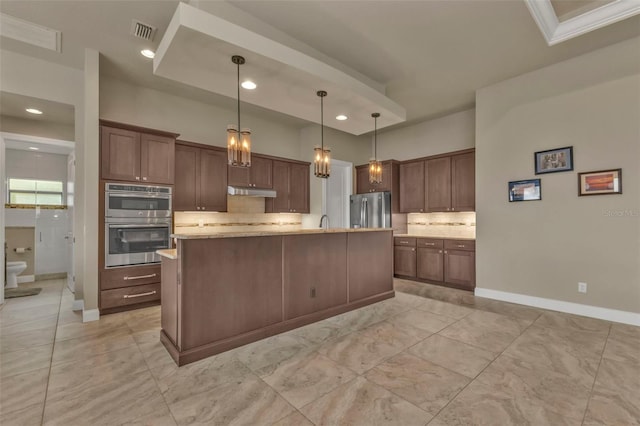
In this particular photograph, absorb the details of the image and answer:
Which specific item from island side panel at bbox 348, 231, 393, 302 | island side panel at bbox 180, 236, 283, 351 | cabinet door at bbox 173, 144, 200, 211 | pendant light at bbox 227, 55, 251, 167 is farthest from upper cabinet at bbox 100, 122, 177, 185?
island side panel at bbox 348, 231, 393, 302

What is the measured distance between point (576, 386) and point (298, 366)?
2.02 metres

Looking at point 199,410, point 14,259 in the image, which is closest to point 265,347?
point 199,410

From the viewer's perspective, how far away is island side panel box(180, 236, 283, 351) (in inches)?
95.8

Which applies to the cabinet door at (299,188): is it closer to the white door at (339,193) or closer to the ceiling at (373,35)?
the white door at (339,193)

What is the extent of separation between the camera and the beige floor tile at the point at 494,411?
1.69 metres

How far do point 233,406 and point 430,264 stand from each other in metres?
4.31

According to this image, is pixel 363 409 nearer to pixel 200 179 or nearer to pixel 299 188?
pixel 200 179

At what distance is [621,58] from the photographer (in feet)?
11.1

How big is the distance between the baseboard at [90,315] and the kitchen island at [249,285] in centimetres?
128

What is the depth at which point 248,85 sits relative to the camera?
10.8 feet

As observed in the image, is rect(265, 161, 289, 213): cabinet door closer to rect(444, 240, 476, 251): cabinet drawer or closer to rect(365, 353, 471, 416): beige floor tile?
rect(444, 240, 476, 251): cabinet drawer

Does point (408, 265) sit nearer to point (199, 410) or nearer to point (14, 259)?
point (199, 410)

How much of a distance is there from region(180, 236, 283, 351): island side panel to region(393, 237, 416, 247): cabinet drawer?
11.0ft

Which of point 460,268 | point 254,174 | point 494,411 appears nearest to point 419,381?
point 494,411
